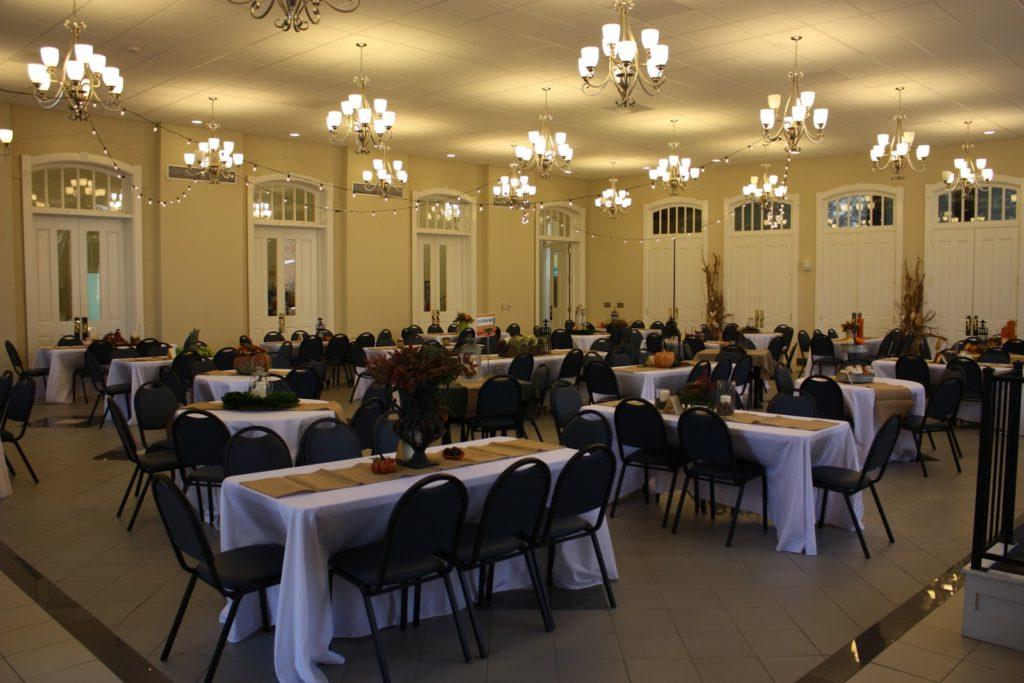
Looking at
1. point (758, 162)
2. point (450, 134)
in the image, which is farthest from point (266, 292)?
point (758, 162)

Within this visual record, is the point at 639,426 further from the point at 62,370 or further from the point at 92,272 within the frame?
the point at 92,272

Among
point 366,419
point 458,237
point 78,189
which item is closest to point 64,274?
point 78,189

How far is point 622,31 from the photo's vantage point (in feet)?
21.7

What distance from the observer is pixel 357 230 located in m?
15.8

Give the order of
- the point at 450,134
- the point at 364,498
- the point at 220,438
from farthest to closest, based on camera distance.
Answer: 1. the point at 450,134
2. the point at 220,438
3. the point at 364,498

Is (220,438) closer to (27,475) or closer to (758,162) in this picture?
(27,475)

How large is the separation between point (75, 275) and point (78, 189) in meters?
1.29

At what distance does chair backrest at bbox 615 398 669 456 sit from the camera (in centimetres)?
595

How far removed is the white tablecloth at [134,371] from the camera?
9.71m

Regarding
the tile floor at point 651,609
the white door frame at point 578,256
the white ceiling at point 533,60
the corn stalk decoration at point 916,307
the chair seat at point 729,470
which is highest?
the white ceiling at point 533,60

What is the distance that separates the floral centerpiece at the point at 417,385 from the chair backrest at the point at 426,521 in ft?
1.60

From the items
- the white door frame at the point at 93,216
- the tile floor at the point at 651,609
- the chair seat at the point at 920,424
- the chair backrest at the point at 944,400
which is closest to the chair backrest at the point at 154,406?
the tile floor at the point at 651,609

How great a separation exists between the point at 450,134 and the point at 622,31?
313 inches

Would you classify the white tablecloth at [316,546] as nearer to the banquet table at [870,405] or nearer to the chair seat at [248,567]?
the chair seat at [248,567]
